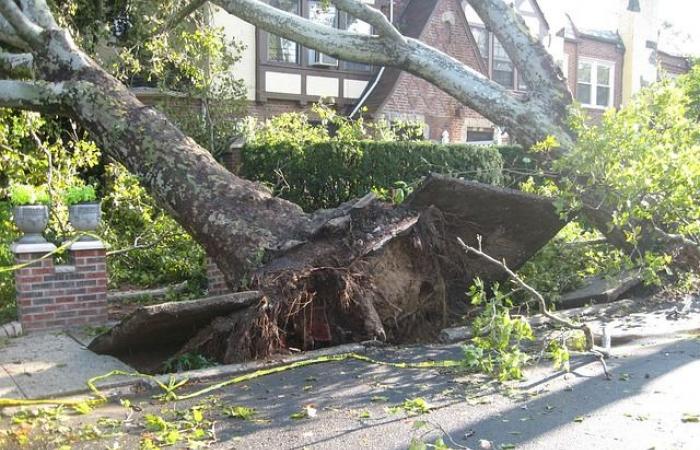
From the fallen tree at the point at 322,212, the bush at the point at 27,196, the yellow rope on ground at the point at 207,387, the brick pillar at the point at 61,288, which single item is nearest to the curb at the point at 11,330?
the brick pillar at the point at 61,288

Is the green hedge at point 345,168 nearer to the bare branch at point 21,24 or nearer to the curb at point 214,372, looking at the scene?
the bare branch at point 21,24

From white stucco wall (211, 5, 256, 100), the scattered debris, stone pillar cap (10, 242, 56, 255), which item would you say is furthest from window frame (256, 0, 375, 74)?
stone pillar cap (10, 242, 56, 255)

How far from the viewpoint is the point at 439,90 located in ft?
63.2

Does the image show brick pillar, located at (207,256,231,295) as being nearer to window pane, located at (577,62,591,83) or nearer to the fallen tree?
the fallen tree

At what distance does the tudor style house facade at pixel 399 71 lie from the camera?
16.8m

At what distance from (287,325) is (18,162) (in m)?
5.84

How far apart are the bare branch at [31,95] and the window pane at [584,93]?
21828 mm

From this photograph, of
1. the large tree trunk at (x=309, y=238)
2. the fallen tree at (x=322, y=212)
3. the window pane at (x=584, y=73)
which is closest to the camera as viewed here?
the large tree trunk at (x=309, y=238)

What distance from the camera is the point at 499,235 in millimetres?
7223

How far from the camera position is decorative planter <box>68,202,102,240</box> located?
21.4 ft

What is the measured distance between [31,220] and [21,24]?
2.89 meters

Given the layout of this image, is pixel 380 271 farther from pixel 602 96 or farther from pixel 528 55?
pixel 602 96

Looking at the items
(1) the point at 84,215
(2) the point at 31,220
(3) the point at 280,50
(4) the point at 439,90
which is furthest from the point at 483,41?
(2) the point at 31,220

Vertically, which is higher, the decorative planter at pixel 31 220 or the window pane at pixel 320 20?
the window pane at pixel 320 20
